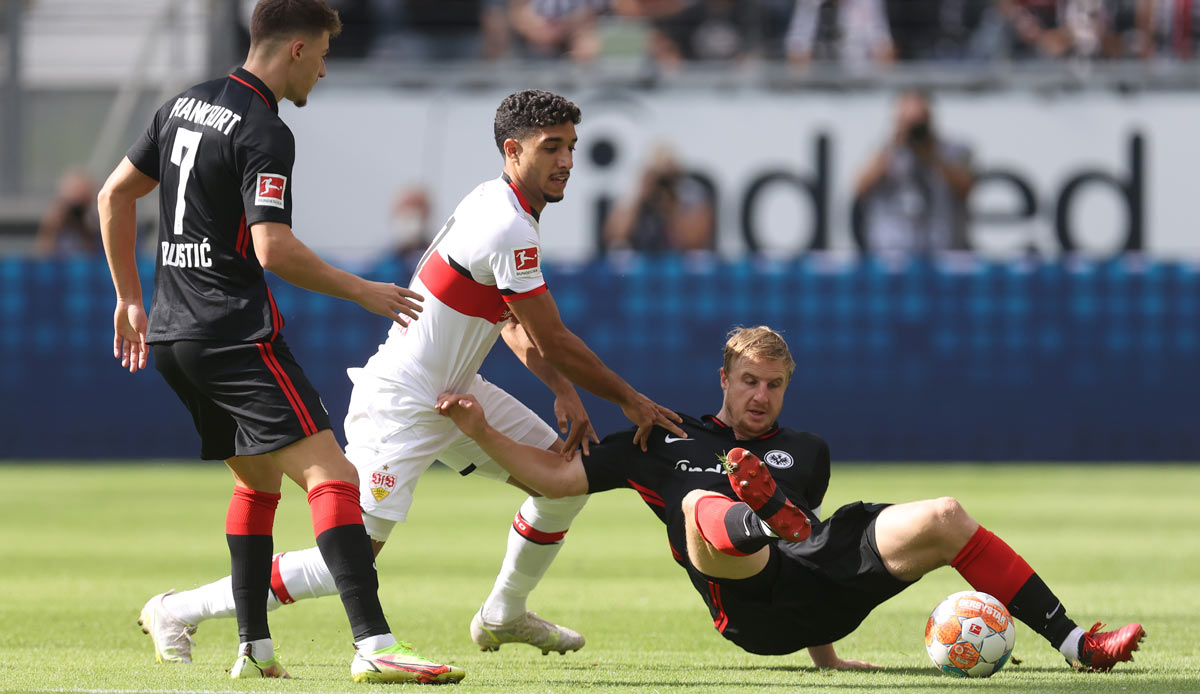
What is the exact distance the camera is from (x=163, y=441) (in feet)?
55.2

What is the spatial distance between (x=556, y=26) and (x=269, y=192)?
13.3 meters

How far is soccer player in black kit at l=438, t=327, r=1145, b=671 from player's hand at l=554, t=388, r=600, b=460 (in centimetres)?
5

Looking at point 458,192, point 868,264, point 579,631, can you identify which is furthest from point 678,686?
point 458,192

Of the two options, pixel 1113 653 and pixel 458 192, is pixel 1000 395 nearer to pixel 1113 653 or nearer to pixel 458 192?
pixel 458 192

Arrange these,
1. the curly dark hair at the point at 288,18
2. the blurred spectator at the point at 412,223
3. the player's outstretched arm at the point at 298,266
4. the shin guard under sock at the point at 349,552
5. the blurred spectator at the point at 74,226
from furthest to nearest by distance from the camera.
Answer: the blurred spectator at the point at 412,223 < the blurred spectator at the point at 74,226 < the curly dark hair at the point at 288,18 < the shin guard under sock at the point at 349,552 < the player's outstretched arm at the point at 298,266

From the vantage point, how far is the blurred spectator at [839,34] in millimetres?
17938

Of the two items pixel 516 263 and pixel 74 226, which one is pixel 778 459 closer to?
pixel 516 263

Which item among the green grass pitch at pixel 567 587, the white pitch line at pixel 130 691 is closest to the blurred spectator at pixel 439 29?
the green grass pitch at pixel 567 587

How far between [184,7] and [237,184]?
47.6 ft

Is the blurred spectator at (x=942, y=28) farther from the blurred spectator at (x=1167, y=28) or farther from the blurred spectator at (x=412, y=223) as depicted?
the blurred spectator at (x=412, y=223)

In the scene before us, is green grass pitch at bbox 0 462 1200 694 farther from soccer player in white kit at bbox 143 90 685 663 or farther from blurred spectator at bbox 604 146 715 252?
blurred spectator at bbox 604 146 715 252

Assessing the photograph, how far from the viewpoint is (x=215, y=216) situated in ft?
17.5

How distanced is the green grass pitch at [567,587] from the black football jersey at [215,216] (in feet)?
3.80

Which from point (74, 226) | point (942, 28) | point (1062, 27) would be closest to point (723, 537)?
point (74, 226)
